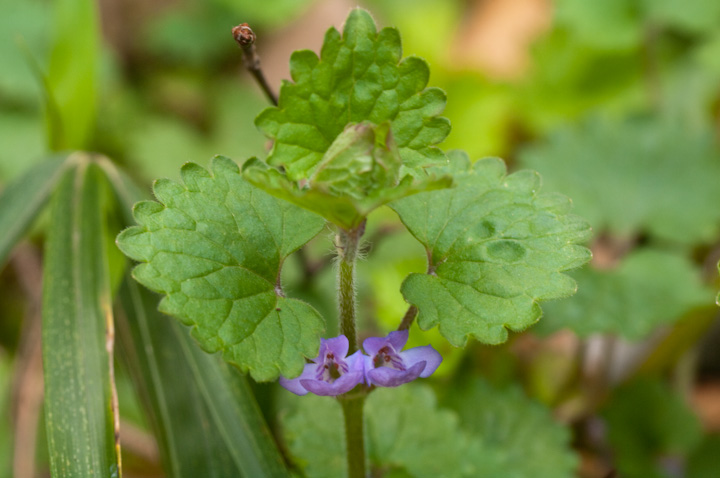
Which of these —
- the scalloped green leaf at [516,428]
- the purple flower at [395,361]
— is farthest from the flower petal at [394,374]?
the scalloped green leaf at [516,428]

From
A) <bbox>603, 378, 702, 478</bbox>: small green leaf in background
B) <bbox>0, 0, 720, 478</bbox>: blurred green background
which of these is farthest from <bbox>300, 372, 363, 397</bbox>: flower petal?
<bbox>603, 378, 702, 478</bbox>: small green leaf in background

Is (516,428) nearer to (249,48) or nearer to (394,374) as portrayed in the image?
(394,374)

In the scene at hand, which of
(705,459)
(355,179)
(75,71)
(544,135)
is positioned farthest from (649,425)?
(75,71)

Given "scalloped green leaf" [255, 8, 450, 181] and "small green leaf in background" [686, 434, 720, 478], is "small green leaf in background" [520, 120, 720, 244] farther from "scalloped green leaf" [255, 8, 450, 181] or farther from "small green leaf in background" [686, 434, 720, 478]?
"scalloped green leaf" [255, 8, 450, 181]

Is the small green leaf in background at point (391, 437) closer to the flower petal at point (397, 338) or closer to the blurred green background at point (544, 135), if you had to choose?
the blurred green background at point (544, 135)

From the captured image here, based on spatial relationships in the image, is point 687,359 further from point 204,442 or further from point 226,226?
point 226,226

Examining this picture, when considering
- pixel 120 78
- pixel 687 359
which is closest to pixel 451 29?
pixel 120 78

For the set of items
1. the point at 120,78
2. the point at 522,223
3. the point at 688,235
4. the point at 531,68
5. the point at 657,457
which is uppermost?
the point at 120,78
